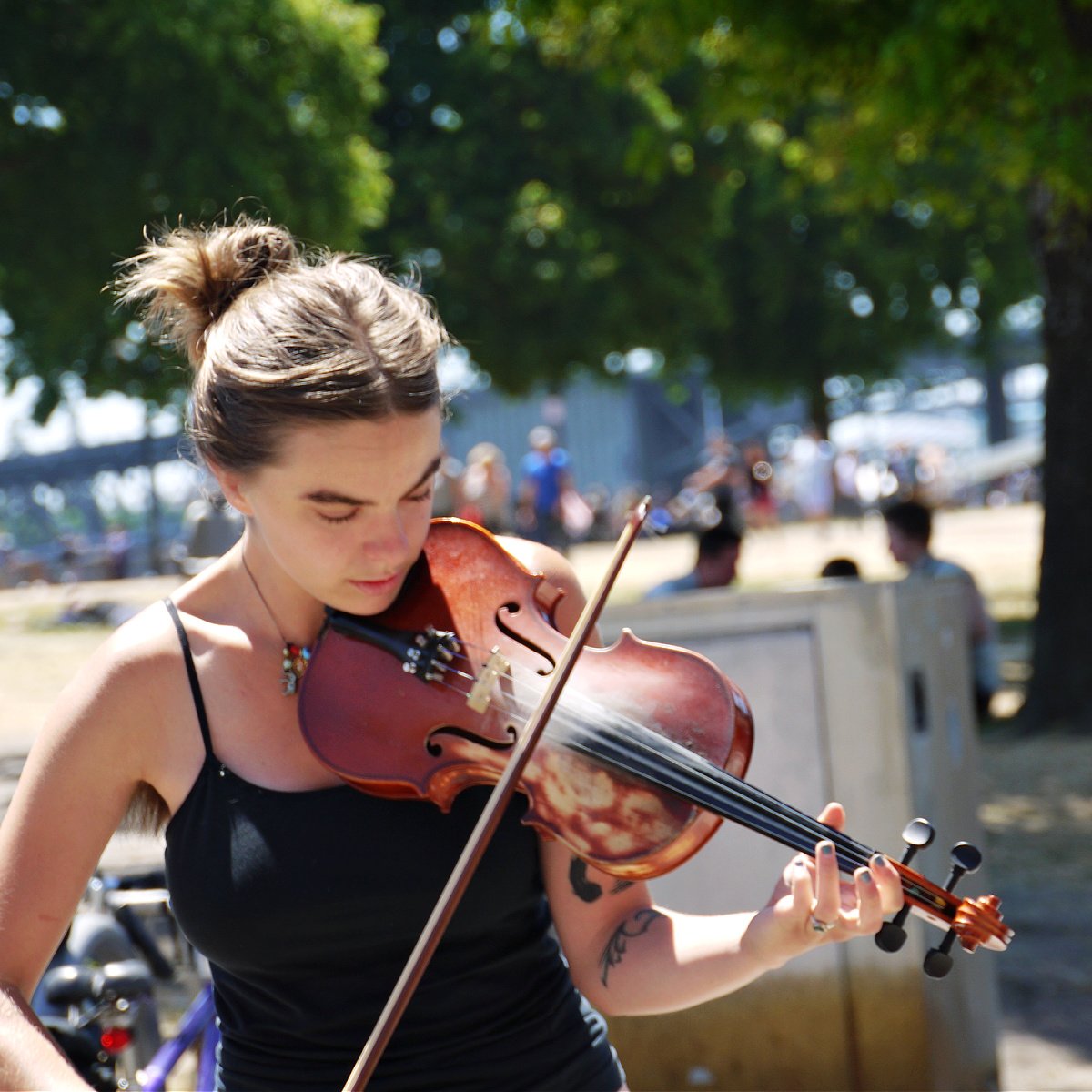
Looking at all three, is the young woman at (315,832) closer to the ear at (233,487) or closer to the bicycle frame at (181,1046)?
the ear at (233,487)

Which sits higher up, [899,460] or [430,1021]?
[430,1021]

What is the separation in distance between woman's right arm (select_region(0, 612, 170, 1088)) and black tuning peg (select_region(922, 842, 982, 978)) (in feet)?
2.67

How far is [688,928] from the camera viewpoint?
1.65 m

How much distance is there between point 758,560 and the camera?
56.2 ft

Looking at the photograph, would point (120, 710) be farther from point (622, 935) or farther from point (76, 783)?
point (622, 935)

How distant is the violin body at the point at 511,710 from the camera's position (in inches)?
62.5

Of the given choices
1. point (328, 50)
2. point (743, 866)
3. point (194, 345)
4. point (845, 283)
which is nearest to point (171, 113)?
point (328, 50)

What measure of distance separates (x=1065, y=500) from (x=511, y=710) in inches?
259

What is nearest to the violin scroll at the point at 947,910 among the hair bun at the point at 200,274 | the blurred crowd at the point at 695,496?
the hair bun at the point at 200,274

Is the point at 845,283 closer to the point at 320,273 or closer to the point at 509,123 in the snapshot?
the point at 509,123

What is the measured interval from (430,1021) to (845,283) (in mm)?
24827

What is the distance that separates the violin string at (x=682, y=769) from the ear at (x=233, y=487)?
1.23 ft

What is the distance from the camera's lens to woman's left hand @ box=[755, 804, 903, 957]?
4.51ft

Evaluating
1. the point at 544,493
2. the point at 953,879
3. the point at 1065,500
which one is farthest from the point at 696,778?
the point at 544,493
